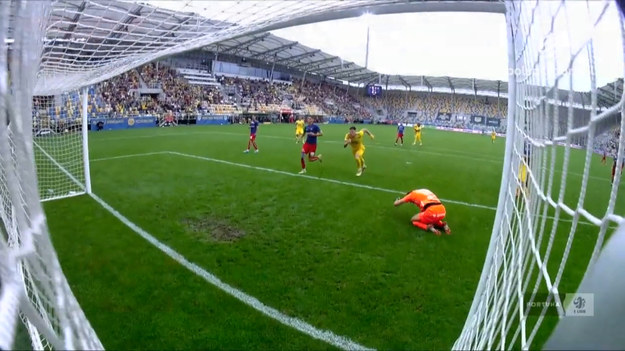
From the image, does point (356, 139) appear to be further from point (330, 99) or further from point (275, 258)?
point (330, 99)

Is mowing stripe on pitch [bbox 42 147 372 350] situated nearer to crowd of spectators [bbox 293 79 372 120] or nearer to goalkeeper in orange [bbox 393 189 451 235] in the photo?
goalkeeper in orange [bbox 393 189 451 235]

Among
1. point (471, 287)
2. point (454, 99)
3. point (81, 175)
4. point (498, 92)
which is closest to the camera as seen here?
point (471, 287)

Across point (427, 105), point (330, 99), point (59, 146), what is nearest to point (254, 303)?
point (59, 146)

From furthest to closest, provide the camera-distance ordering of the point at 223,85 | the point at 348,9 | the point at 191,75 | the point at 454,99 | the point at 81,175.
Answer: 1. the point at 454,99
2. the point at 223,85
3. the point at 191,75
4. the point at 81,175
5. the point at 348,9

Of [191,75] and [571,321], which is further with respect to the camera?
[191,75]

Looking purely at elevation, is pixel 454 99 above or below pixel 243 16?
above

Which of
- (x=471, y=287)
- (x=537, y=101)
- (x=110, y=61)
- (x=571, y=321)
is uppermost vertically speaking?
(x=110, y=61)

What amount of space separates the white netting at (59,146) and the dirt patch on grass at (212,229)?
3.31 meters

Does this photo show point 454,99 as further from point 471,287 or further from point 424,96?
point 471,287

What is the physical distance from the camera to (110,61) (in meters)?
6.70

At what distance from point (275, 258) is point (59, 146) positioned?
416 inches

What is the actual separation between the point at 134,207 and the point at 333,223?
3.61m

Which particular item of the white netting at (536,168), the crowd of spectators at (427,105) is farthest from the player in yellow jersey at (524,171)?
the crowd of spectators at (427,105)

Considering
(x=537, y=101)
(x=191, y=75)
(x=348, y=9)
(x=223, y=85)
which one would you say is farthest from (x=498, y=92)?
(x=537, y=101)
